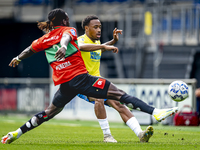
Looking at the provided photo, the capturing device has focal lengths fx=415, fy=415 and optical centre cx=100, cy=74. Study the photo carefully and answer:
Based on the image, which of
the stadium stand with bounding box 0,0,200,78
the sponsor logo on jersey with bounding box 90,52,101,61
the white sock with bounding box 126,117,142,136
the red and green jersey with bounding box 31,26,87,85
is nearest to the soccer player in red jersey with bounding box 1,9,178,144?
the red and green jersey with bounding box 31,26,87,85

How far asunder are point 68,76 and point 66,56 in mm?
292

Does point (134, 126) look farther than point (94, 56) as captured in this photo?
No

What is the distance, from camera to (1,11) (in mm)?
25359

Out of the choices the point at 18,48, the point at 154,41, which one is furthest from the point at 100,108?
the point at 18,48

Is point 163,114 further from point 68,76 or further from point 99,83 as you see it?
point 68,76

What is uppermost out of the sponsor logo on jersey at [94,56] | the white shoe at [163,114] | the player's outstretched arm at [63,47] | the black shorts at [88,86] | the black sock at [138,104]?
the player's outstretched arm at [63,47]

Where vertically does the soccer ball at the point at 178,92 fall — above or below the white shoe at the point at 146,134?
above

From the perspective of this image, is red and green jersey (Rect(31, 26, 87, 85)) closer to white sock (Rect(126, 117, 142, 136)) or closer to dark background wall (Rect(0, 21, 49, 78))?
white sock (Rect(126, 117, 142, 136))

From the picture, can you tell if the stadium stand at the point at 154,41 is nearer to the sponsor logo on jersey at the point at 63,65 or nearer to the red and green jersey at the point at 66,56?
the red and green jersey at the point at 66,56

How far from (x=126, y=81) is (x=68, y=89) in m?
8.86

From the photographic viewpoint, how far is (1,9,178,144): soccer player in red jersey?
5.72 m

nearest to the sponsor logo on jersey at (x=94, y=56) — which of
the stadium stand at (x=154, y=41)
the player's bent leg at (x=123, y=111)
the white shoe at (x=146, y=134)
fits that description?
the player's bent leg at (x=123, y=111)

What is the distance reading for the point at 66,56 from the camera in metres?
5.92

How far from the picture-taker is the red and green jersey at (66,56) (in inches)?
232
